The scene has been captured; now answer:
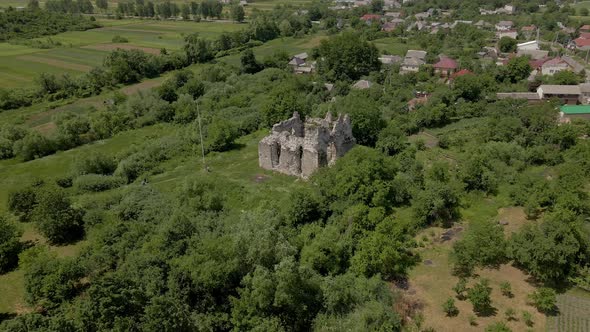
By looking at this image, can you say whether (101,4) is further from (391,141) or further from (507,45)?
(391,141)

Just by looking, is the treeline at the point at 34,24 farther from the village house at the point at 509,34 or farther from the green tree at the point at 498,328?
the green tree at the point at 498,328

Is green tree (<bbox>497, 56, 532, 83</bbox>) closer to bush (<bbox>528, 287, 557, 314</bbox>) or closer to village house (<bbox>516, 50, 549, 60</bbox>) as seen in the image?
village house (<bbox>516, 50, 549, 60</bbox>)

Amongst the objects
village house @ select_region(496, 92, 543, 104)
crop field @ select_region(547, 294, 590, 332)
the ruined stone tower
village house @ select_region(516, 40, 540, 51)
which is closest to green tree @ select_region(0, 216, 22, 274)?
the ruined stone tower

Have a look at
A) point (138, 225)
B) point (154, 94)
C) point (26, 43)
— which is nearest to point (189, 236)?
point (138, 225)

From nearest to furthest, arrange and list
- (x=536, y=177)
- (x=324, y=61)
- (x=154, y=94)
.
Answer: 1. (x=536, y=177)
2. (x=154, y=94)
3. (x=324, y=61)

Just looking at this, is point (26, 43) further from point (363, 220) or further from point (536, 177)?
point (536, 177)

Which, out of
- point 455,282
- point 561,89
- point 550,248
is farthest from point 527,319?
point 561,89
